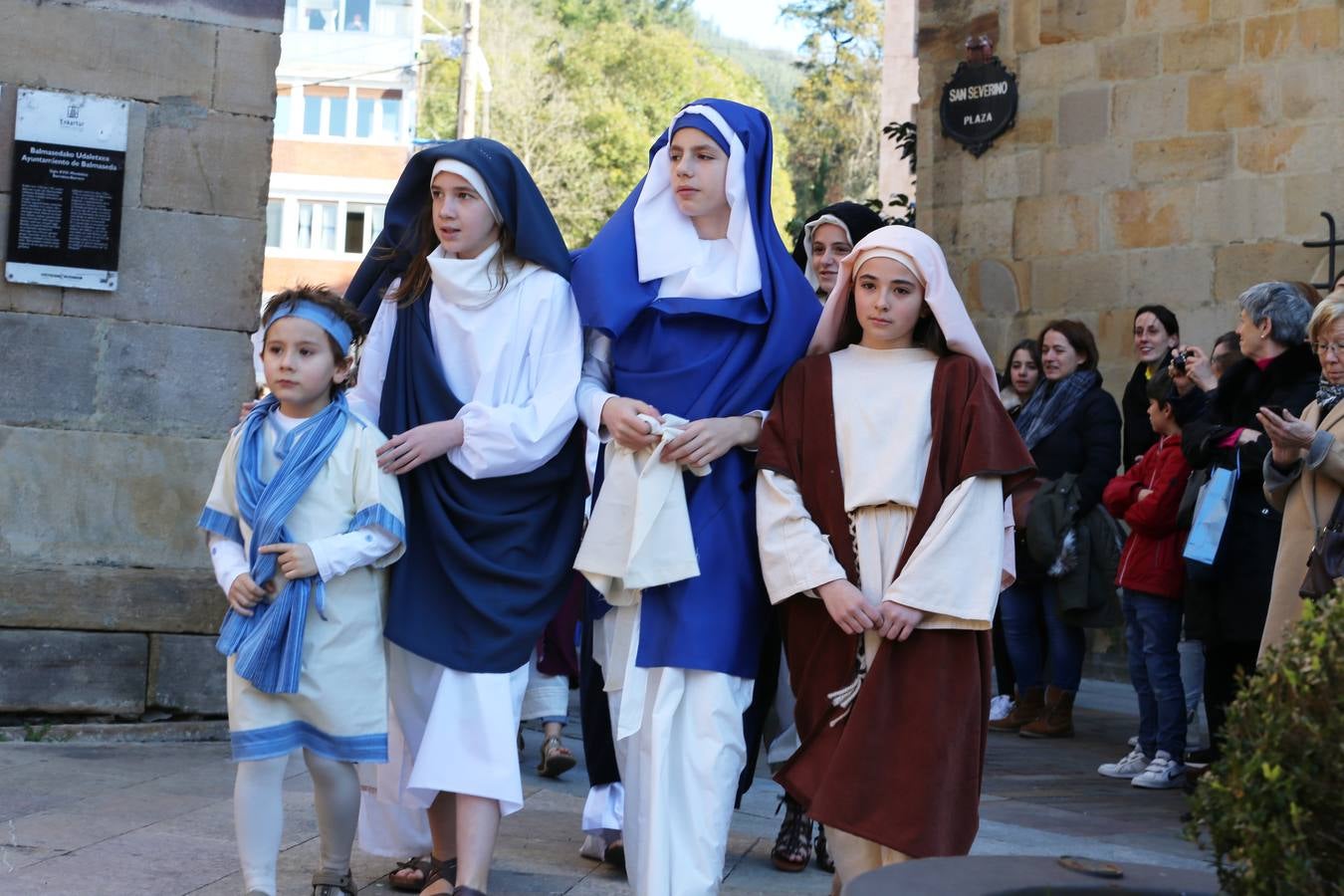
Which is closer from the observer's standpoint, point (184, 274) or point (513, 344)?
point (513, 344)

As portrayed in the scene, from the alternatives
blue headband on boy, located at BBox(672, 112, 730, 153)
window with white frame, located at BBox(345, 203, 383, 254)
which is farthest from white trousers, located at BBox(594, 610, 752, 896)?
window with white frame, located at BBox(345, 203, 383, 254)

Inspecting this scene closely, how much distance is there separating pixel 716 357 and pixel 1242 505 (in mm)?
2927

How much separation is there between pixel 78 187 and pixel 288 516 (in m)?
2.74

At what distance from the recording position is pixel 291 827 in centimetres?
494

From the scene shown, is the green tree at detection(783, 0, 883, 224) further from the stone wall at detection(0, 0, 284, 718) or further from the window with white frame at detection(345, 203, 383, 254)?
the stone wall at detection(0, 0, 284, 718)

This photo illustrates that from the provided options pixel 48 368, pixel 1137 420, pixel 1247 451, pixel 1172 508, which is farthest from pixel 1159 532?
pixel 48 368

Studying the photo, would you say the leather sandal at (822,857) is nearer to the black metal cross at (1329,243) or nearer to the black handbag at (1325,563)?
the black handbag at (1325,563)

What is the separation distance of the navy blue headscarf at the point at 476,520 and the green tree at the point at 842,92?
42.8m

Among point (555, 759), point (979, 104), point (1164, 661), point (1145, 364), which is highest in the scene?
point (979, 104)

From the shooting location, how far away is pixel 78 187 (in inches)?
242

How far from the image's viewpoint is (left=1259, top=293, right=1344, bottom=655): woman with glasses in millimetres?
5215

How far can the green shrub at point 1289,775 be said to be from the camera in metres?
1.90

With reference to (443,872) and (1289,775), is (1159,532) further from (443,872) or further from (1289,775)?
(1289,775)

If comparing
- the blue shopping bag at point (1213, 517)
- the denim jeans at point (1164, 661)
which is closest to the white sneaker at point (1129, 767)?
the denim jeans at point (1164, 661)
